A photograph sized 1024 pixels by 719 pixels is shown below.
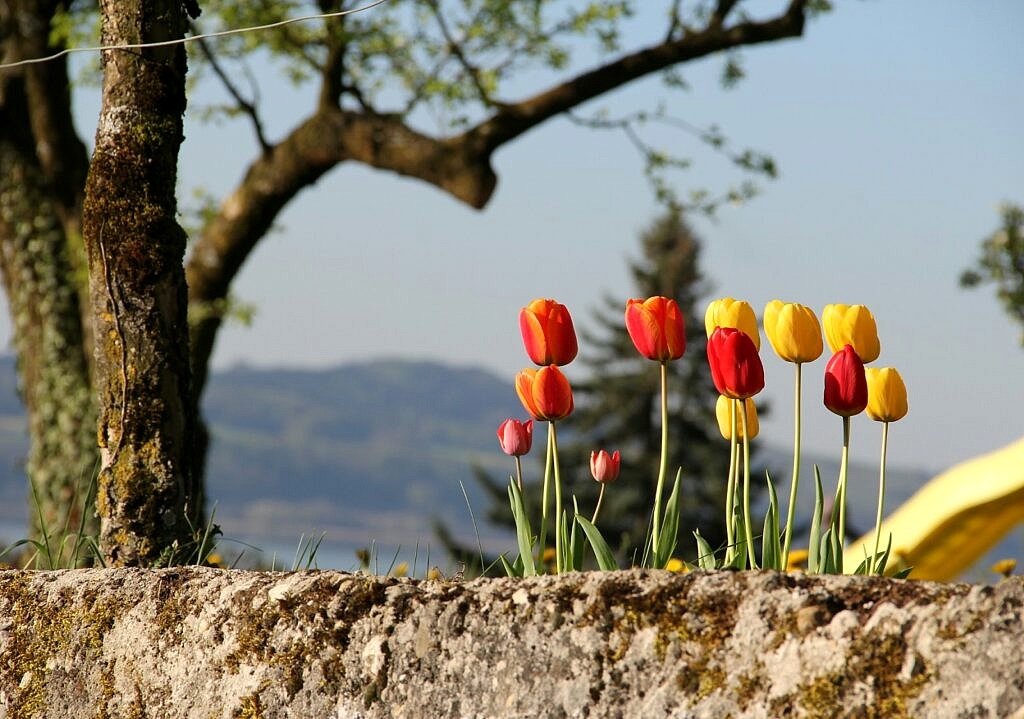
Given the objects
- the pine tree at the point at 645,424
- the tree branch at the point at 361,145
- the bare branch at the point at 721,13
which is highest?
the bare branch at the point at 721,13

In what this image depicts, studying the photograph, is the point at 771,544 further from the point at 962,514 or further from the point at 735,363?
the point at 962,514

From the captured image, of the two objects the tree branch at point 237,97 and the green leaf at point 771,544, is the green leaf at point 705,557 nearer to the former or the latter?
the green leaf at point 771,544

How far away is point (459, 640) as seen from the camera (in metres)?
2.12

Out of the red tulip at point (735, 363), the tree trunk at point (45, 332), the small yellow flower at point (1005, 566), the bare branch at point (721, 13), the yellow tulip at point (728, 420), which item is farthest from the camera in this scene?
the bare branch at point (721, 13)

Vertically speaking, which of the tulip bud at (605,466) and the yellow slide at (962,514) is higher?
the tulip bud at (605,466)

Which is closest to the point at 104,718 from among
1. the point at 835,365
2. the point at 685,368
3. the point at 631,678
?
the point at 631,678

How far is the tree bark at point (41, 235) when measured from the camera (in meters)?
9.82

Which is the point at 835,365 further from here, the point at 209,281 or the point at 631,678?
the point at 209,281

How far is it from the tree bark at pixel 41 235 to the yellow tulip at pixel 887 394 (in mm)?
8377

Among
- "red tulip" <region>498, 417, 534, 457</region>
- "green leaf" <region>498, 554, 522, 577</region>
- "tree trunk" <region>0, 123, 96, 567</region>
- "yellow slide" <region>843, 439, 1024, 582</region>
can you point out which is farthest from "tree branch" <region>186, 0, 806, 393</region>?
"green leaf" <region>498, 554, 522, 577</region>

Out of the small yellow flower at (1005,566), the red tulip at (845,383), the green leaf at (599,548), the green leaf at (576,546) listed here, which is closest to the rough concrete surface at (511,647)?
the green leaf at (599,548)

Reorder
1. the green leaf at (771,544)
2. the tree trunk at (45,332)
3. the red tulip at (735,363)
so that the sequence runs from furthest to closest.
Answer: the tree trunk at (45,332) < the green leaf at (771,544) < the red tulip at (735,363)

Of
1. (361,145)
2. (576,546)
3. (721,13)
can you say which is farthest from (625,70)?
(576,546)

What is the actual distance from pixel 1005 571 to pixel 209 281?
7159 millimetres
